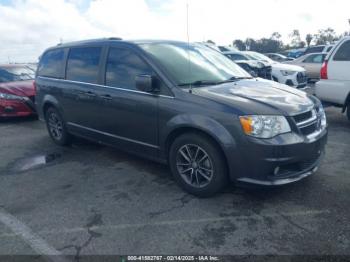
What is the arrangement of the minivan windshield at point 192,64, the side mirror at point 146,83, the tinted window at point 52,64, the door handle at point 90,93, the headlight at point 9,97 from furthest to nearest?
the headlight at point 9,97 → the tinted window at point 52,64 → the door handle at point 90,93 → the minivan windshield at point 192,64 → the side mirror at point 146,83

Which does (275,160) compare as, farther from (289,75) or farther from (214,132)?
(289,75)

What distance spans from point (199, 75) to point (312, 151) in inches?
63.3

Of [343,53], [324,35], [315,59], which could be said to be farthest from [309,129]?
[324,35]

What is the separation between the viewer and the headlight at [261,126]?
3193 millimetres

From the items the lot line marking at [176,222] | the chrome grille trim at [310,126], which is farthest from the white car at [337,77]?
the lot line marking at [176,222]

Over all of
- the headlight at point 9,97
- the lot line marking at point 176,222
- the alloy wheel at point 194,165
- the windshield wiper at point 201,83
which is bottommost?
the lot line marking at point 176,222

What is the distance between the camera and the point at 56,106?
577 centimetres

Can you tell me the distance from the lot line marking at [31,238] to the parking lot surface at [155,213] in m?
0.01

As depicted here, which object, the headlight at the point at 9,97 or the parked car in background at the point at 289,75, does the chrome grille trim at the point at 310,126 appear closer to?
the parked car in background at the point at 289,75

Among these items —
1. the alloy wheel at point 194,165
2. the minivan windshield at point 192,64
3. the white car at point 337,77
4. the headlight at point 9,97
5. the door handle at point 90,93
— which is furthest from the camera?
the headlight at point 9,97

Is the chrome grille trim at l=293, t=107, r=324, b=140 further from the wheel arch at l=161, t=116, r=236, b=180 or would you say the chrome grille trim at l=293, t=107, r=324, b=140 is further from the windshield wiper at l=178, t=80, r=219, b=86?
the windshield wiper at l=178, t=80, r=219, b=86

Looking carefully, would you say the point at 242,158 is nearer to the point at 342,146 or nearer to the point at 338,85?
the point at 342,146

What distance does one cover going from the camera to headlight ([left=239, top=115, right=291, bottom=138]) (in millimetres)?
3193

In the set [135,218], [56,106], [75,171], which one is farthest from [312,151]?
[56,106]
